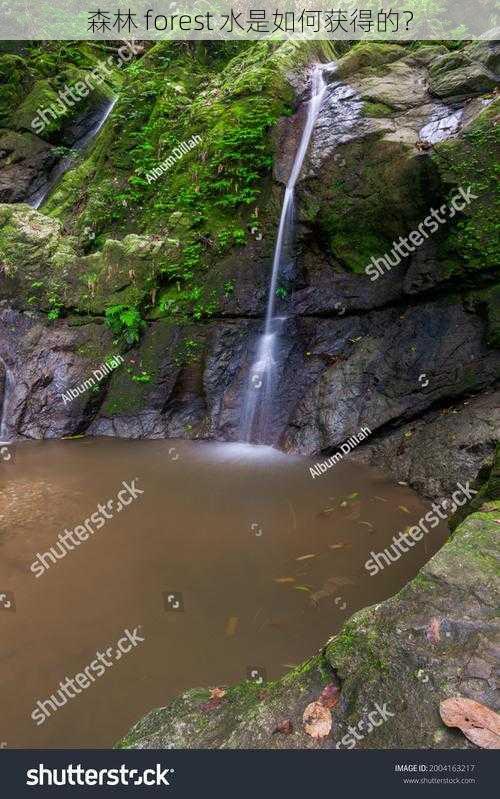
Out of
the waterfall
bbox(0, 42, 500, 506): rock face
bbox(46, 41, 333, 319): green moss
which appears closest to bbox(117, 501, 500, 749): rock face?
bbox(0, 42, 500, 506): rock face

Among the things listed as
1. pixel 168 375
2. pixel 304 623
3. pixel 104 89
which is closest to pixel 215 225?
pixel 168 375

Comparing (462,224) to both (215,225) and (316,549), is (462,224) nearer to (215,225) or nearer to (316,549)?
(215,225)

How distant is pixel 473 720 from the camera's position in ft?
5.96

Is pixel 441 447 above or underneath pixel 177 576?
underneath

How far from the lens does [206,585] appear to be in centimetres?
400

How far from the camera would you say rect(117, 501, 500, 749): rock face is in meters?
1.89

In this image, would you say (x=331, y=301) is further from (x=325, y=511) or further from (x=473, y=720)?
(x=473, y=720)

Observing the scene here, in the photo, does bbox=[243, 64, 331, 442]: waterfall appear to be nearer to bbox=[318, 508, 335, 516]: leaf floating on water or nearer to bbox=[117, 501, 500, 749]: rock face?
bbox=[318, 508, 335, 516]: leaf floating on water

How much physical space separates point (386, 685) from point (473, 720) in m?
0.32

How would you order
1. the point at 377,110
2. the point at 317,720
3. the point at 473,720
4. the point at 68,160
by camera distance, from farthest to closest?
1. the point at 68,160
2. the point at 377,110
3. the point at 317,720
4. the point at 473,720

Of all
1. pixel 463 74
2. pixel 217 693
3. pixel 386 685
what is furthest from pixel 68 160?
pixel 386 685

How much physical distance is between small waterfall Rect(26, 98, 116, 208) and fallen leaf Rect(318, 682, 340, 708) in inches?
488

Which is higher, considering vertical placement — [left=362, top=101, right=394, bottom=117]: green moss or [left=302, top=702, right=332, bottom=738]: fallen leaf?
[left=362, top=101, right=394, bottom=117]: green moss

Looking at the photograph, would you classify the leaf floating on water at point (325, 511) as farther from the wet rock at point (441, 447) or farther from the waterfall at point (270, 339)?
the waterfall at point (270, 339)
